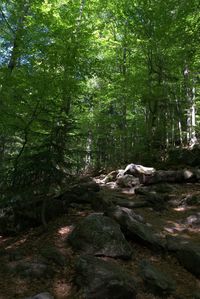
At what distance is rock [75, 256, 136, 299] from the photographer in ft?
20.8

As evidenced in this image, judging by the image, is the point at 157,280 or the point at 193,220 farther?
the point at 193,220

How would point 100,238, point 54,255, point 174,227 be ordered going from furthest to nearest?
point 174,227 < point 100,238 < point 54,255

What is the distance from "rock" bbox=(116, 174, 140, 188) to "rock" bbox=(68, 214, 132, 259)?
6553 millimetres

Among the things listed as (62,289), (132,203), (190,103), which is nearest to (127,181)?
(132,203)

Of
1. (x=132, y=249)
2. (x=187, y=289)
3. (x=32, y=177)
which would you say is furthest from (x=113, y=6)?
(x=187, y=289)

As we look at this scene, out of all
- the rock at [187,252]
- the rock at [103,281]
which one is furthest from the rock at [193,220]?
the rock at [103,281]

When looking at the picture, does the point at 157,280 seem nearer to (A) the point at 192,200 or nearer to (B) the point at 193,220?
(B) the point at 193,220

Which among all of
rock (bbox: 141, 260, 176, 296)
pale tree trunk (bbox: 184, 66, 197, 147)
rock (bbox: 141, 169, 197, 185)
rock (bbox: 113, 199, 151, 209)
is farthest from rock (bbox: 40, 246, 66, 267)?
pale tree trunk (bbox: 184, 66, 197, 147)

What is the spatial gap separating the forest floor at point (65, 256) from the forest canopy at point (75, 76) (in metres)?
1.51

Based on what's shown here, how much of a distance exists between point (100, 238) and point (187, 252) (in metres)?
2.14

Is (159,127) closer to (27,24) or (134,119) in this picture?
(134,119)

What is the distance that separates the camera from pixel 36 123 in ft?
33.1

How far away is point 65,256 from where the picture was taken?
7836 mm

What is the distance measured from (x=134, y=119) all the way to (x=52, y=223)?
17494 mm
